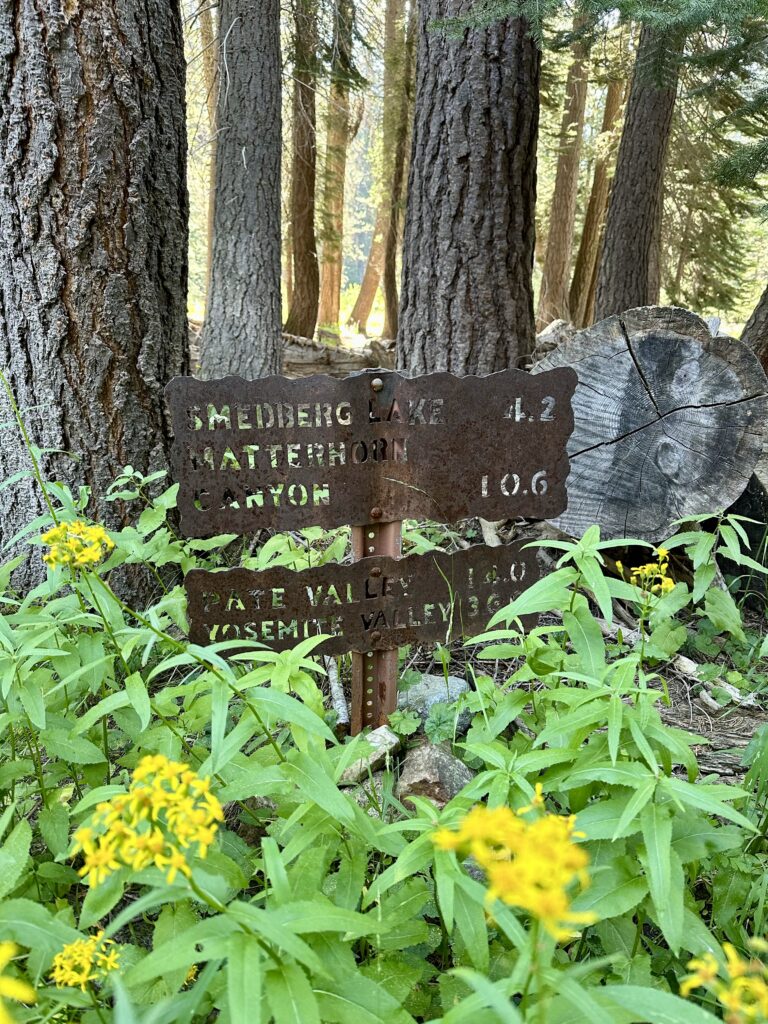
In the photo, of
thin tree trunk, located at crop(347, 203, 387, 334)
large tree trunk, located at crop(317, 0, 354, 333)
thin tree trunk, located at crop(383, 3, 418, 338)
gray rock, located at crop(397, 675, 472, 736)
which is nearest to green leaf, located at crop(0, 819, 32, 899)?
gray rock, located at crop(397, 675, 472, 736)

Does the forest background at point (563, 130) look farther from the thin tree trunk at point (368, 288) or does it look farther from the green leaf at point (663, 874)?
the green leaf at point (663, 874)

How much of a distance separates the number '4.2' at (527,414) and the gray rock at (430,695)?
919 millimetres

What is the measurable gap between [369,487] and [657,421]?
1595mm

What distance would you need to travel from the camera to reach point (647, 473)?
309cm

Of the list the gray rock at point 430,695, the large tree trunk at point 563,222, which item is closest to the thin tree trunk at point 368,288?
the large tree trunk at point 563,222

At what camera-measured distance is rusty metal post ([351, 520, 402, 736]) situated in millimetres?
2205

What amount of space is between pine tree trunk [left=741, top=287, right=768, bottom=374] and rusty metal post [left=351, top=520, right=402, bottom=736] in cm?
438

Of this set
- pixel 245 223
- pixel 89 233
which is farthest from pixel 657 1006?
pixel 245 223

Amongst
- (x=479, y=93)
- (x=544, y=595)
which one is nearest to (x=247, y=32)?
(x=479, y=93)

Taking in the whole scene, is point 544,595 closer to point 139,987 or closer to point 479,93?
point 139,987

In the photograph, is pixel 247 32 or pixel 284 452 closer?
pixel 284 452

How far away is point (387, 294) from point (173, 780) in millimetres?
13130

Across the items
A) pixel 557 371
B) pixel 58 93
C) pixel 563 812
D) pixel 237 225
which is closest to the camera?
pixel 563 812

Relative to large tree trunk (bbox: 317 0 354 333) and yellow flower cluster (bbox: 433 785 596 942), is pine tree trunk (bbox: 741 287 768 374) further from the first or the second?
large tree trunk (bbox: 317 0 354 333)
